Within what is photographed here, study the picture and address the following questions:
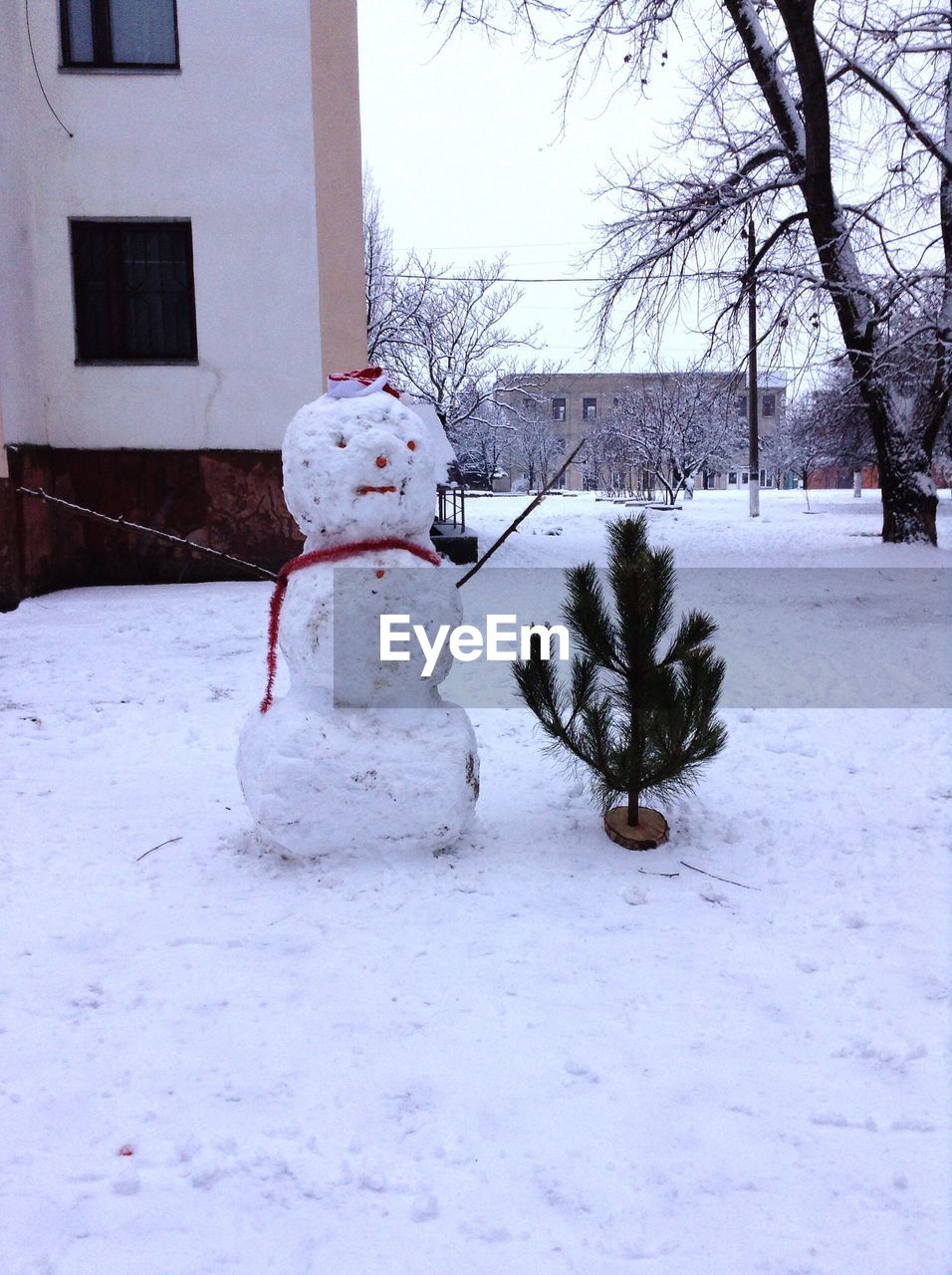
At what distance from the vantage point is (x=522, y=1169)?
1829mm

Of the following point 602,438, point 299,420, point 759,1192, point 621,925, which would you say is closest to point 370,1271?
point 759,1192

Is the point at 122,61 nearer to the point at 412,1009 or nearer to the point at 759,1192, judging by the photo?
the point at 412,1009

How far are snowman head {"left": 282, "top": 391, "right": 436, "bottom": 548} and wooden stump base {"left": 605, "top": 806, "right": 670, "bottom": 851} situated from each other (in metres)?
1.37

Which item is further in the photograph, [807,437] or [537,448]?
[537,448]

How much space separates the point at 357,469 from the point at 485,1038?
1755 millimetres

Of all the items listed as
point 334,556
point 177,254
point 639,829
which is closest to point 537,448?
point 177,254

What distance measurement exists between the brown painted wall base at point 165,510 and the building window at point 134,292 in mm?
1041

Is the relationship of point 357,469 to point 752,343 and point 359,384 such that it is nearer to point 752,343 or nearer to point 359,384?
point 359,384

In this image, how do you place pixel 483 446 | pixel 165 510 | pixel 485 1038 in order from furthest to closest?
pixel 483 446
pixel 165 510
pixel 485 1038

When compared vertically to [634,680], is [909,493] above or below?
above

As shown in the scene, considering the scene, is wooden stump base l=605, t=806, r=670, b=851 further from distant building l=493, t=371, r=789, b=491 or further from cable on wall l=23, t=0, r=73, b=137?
distant building l=493, t=371, r=789, b=491

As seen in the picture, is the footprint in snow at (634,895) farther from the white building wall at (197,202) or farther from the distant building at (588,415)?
the distant building at (588,415)

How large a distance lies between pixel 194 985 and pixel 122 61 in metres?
9.51

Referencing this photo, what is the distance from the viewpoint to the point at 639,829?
3449 mm
